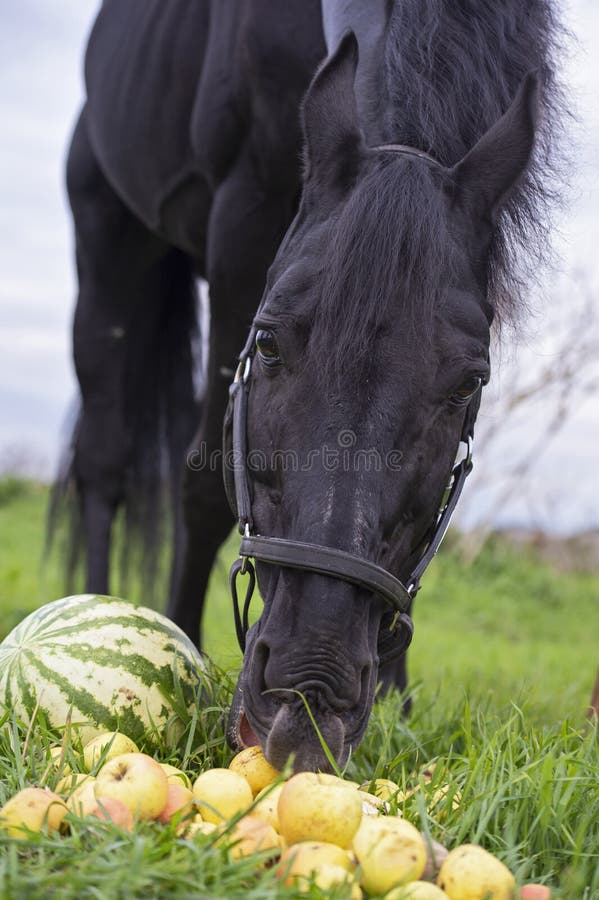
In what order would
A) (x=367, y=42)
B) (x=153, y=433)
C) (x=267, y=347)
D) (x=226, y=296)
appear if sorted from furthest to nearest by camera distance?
(x=153, y=433) → (x=226, y=296) → (x=367, y=42) → (x=267, y=347)

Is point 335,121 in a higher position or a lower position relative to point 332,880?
higher

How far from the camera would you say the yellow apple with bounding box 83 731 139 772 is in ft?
6.72

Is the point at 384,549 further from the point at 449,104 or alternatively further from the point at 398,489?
the point at 449,104

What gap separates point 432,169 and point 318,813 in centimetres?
155

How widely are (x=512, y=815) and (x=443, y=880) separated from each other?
41 cm

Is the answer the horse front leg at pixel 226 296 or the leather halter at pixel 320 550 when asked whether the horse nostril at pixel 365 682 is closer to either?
the leather halter at pixel 320 550

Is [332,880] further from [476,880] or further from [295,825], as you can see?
[476,880]

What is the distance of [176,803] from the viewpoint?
71.2 inches

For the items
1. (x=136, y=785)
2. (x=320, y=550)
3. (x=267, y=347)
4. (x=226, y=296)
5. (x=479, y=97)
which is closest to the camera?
(x=136, y=785)

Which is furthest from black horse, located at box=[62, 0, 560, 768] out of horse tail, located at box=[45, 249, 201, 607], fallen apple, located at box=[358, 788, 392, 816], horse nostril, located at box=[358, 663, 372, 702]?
horse tail, located at box=[45, 249, 201, 607]

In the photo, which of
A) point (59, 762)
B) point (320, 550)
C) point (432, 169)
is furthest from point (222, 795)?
point (432, 169)

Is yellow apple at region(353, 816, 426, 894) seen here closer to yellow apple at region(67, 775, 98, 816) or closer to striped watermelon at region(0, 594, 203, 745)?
yellow apple at region(67, 775, 98, 816)

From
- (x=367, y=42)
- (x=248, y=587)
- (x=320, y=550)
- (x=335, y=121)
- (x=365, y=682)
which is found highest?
(x=367, y=42)

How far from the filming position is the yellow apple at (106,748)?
2.05 m
